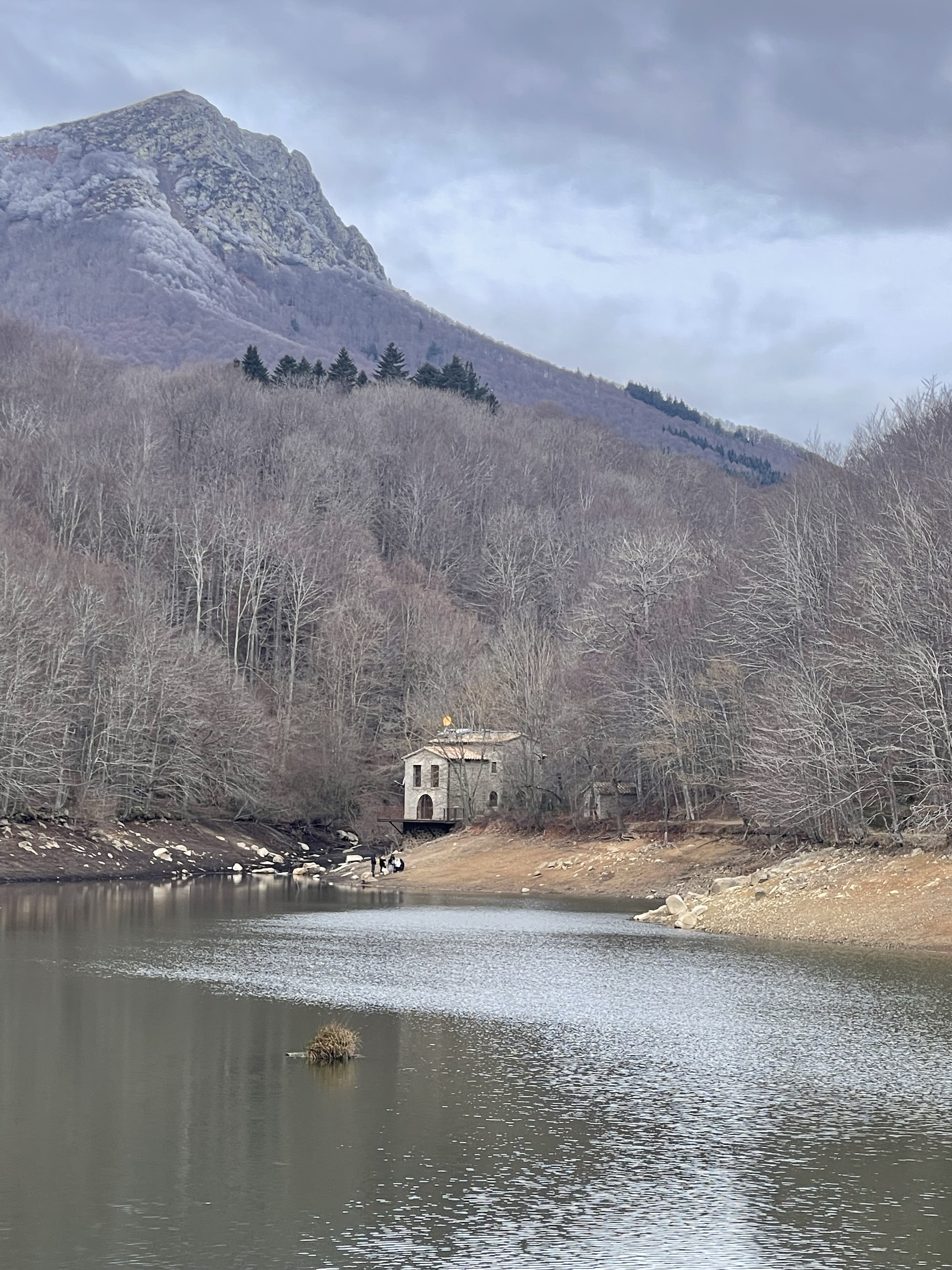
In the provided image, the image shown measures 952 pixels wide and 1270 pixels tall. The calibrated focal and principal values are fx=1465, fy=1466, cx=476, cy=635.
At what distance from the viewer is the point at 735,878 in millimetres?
54156

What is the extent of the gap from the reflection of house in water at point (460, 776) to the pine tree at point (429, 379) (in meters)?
78.6

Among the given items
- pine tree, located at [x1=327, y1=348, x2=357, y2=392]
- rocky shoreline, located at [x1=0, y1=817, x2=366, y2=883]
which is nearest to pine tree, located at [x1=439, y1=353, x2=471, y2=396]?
pine tree, located at [x1=327, y1=348, x2=357, y2=392]

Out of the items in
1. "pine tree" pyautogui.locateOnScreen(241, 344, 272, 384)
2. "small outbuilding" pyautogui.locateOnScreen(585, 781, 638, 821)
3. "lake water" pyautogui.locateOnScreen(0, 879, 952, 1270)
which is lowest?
"lake water" pyautogui.locateOnScreen(0, 879, 952, 1270)

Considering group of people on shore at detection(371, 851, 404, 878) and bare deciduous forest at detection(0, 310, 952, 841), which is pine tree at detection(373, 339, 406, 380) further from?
group of people on shore at detection(371, 851, 404, 878)

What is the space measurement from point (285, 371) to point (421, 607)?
174 feet

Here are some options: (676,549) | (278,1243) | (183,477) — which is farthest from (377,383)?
(278,1243)

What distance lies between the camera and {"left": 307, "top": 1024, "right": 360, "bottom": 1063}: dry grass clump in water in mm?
24578

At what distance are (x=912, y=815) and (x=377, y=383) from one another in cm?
11185

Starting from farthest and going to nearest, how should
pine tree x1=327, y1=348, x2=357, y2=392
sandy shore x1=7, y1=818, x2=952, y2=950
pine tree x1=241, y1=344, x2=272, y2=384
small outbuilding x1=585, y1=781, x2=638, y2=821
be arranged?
pine tree x1=327, y1=348, x2=357, y2=392 < pine tree x1=241, y1=344, x2=272, y2=384 < small outbuilding x1=585, y1=781, x2=638, y2=821 < sandy shore x1=7, y1=818, x2=952, y2=950

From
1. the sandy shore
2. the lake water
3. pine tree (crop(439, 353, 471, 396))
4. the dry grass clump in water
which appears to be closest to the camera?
the lake water

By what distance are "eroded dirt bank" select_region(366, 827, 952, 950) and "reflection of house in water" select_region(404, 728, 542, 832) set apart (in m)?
4.25

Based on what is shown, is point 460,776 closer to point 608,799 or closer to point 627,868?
point 608,799

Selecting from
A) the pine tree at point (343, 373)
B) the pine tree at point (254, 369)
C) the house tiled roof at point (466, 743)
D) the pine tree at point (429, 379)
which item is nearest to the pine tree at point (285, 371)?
the pine tree at point (254, 369)

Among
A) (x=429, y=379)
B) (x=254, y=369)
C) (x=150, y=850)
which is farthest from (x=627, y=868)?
(x=429, y=379)
